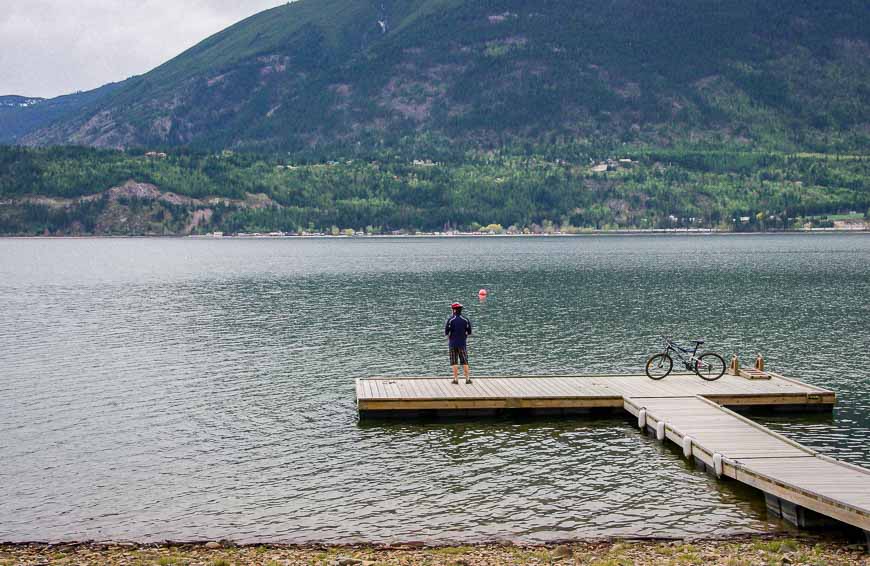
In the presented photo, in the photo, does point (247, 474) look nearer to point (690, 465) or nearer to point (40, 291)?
point (690, 465)

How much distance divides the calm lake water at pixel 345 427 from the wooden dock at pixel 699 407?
800 mm

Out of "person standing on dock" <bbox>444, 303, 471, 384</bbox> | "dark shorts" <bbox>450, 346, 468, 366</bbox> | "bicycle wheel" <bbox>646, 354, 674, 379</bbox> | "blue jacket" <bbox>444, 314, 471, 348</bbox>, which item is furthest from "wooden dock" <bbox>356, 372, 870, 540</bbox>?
"blue jacket" <bbox>444, 314, 471, 348</bbox>

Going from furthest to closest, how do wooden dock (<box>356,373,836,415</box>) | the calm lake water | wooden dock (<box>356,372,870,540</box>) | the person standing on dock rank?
the person standing on dock < wooden dock (<box>356,373,836,415</box>) < the calm lake water < wooden dock (<box>356,372,870,540</box>)

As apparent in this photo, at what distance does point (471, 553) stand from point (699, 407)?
1620 cm

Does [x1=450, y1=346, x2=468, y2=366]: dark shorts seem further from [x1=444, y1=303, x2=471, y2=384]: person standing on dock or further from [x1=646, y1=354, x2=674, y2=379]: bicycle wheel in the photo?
[x1=646, y1=354, x2=674, y2=379]: bicycle wheel

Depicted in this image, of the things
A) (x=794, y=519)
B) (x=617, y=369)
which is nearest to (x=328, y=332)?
(x=617, y=369)

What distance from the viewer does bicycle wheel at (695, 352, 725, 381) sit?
41.2m

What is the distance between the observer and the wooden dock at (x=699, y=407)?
25141 mm

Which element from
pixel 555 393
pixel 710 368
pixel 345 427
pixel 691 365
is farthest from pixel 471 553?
pixel 710 368

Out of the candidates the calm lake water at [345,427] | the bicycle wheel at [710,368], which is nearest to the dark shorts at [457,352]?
the calm lake water at [345,427]

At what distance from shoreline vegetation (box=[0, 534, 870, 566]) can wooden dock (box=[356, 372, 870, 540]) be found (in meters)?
1.73

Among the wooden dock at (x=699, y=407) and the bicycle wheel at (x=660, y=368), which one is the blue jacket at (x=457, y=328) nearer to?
the wooden dock at (x=699, y=407)

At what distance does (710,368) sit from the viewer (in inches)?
1640

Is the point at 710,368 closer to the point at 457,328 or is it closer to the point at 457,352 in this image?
the point at 457,352
